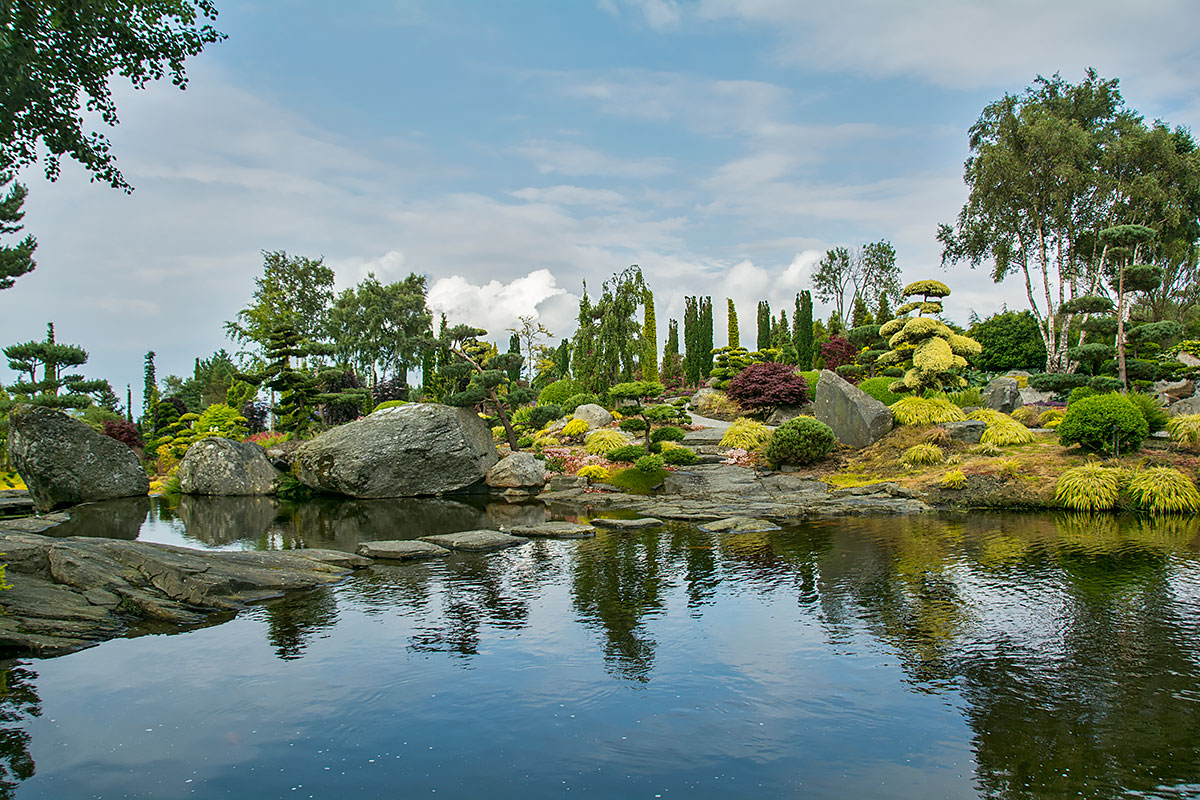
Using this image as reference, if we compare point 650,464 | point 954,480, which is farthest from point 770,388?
point 954,480

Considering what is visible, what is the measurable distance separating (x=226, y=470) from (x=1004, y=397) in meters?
25.4

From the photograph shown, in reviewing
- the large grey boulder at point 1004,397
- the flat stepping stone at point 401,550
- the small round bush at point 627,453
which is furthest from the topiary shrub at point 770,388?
the flat stepping stone at point 401,550

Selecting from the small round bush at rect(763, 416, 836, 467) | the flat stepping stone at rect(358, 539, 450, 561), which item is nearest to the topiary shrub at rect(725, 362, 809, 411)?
the small round bush at rect(763, 416, 836, 467)

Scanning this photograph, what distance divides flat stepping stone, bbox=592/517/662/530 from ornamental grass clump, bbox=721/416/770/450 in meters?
8.38

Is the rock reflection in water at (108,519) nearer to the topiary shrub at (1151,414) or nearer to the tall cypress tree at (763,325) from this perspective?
the topiary shrub at (1151,414)

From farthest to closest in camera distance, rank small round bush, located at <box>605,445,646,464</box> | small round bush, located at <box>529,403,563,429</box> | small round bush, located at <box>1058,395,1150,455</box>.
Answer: small round bush, located at <box>529,403,563,429</box>, small round bush, located at <box>605,445,646,464</box>, small round bush, located at <box>1058,395,1150,455</box>

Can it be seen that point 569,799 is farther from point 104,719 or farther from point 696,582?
point 696,582

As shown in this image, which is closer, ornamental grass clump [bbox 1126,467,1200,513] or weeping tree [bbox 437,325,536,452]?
ornamental grass clump [bbox 1126,467,1200,513]

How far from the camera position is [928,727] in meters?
4.68

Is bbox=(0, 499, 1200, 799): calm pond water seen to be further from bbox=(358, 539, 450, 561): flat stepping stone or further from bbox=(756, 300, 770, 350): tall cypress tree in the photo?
bbox=(756, 300, 770, 350): tall cypress tree

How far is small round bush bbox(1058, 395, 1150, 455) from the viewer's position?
14.8 meters

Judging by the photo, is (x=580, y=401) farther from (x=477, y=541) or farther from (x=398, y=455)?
(x=477, y=541)

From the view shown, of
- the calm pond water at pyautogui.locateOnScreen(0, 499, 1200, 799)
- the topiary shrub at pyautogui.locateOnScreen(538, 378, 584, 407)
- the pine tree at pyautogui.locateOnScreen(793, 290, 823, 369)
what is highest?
the pine tree at pyautogui.locateOnScreen(793, 290, 823, 369)

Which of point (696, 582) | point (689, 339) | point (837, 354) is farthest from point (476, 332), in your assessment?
point (689, 339)
